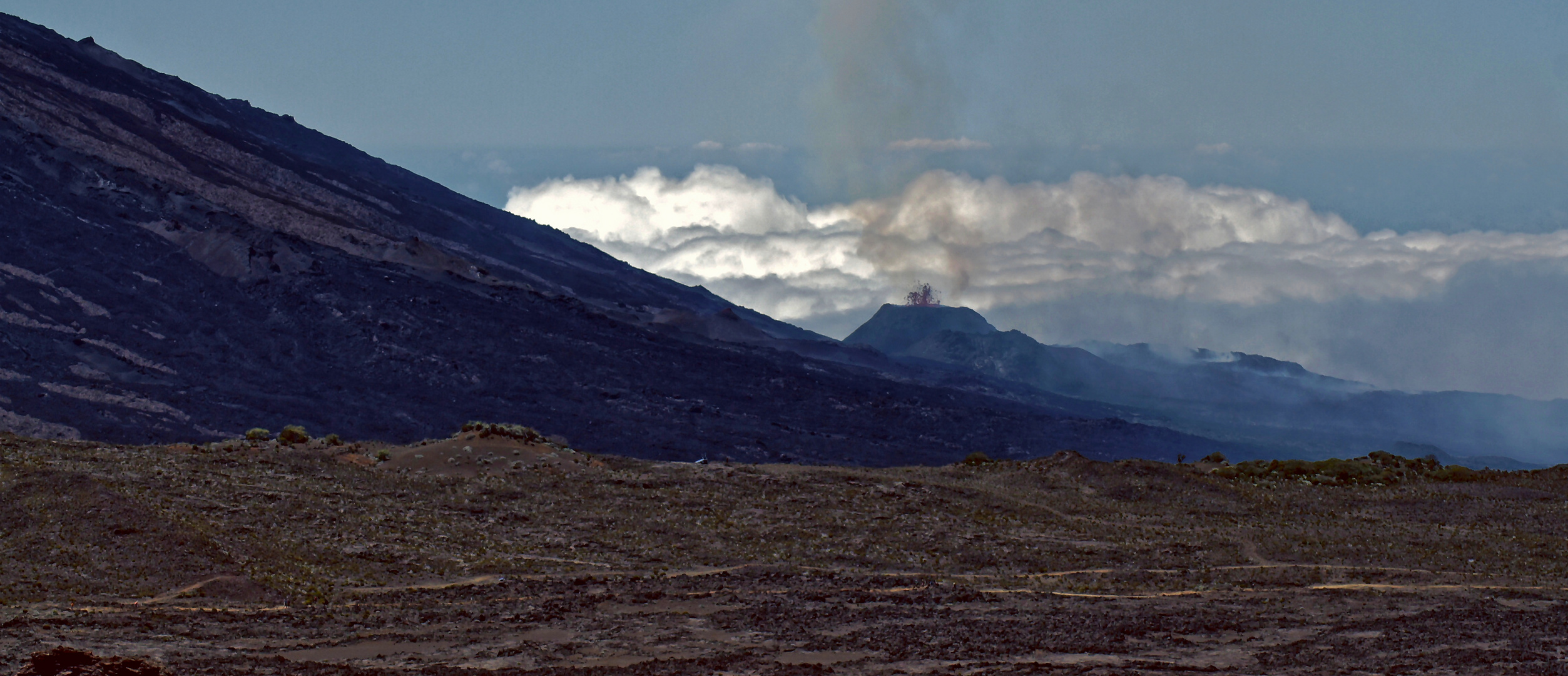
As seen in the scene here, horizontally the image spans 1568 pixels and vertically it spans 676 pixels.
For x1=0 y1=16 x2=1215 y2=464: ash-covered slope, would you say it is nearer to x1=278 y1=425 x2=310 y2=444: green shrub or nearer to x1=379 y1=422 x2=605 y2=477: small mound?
x1=278 y1=425 x2=310 y2=444: green shrub

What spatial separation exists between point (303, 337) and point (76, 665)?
93.0 metres

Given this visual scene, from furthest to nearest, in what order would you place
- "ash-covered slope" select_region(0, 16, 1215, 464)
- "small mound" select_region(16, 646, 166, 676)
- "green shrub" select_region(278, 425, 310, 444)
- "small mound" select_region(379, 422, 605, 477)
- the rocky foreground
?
"ash-covered slope" select_region(0, 16, 1215, 464) < "green shrub" select_region(278, 425, 310, 444) < "small mound" select_region(379, 422, 605, 477) < the rocky foreground < "small mound" select_region(16, 646, 166, 676)

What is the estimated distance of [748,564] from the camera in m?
33.5

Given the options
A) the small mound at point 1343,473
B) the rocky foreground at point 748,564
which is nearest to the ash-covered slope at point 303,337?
the rocky foreground at point 748,564

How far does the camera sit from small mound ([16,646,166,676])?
16531 mm

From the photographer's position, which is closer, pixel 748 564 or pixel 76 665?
pixel 76 665

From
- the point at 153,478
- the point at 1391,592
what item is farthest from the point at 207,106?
the point at 1391,592

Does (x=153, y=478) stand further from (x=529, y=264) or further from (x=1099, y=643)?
(x=529, y=264)

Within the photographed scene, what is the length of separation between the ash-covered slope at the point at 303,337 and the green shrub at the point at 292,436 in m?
30.7

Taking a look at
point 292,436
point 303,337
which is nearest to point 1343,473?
point 292,436

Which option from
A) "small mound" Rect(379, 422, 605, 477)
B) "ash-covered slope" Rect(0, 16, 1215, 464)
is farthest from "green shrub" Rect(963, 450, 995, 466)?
"ash-covered slope" Rect(0, 16, 1215, 464)

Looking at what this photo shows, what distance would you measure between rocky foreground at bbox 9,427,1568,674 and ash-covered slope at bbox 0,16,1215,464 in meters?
44.1

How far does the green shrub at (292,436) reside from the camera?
49.8 metres

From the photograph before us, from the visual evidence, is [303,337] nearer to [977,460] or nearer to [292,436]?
[292,436]
